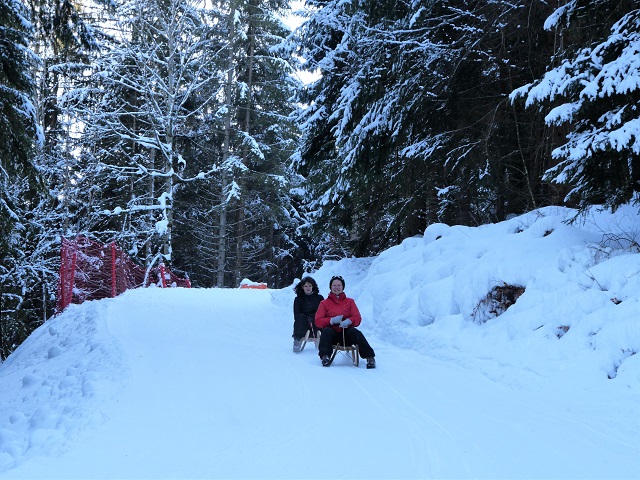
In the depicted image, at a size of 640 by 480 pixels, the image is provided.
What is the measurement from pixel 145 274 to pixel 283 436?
1616 centimetres

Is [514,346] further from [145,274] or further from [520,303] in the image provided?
[145,274]

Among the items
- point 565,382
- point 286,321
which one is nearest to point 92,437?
point 565,382

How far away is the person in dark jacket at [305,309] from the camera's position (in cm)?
718

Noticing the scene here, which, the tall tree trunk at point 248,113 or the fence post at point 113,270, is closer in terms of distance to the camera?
the fence post at point 113,270

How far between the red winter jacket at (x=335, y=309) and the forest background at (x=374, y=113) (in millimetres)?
2750

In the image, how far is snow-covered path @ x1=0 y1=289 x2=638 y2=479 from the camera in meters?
3.03

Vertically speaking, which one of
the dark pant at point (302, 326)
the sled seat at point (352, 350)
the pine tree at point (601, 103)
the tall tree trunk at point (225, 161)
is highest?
the tall tree trunk at point (225, 161)

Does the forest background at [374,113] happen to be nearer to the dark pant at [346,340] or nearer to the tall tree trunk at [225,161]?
the tall tree trunk at [225,161]

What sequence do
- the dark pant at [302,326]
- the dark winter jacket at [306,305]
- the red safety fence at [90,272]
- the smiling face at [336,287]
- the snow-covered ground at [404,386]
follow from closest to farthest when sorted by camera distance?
the snow-covered ground at [404,386] → the smiling face at [336,287] → the dark pant at [302,326] → the dark winter jacket at [306,305] → the red safety fence at [90,272]

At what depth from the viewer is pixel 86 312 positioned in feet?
32.2

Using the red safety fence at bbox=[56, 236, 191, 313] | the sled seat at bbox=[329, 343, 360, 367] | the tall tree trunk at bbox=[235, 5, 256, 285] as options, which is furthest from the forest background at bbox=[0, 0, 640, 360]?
the sled seat at bbox=[329, 343, 360, 367]

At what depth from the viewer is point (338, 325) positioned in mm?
6379

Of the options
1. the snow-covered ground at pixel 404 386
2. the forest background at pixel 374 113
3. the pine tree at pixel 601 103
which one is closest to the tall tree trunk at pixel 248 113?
the forest background at pixel 374 113

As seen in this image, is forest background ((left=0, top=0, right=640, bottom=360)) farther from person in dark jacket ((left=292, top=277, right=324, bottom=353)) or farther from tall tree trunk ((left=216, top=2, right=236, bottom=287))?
Result: person in dark jacket ((left=292, top=277, right=324, bottom=353))
